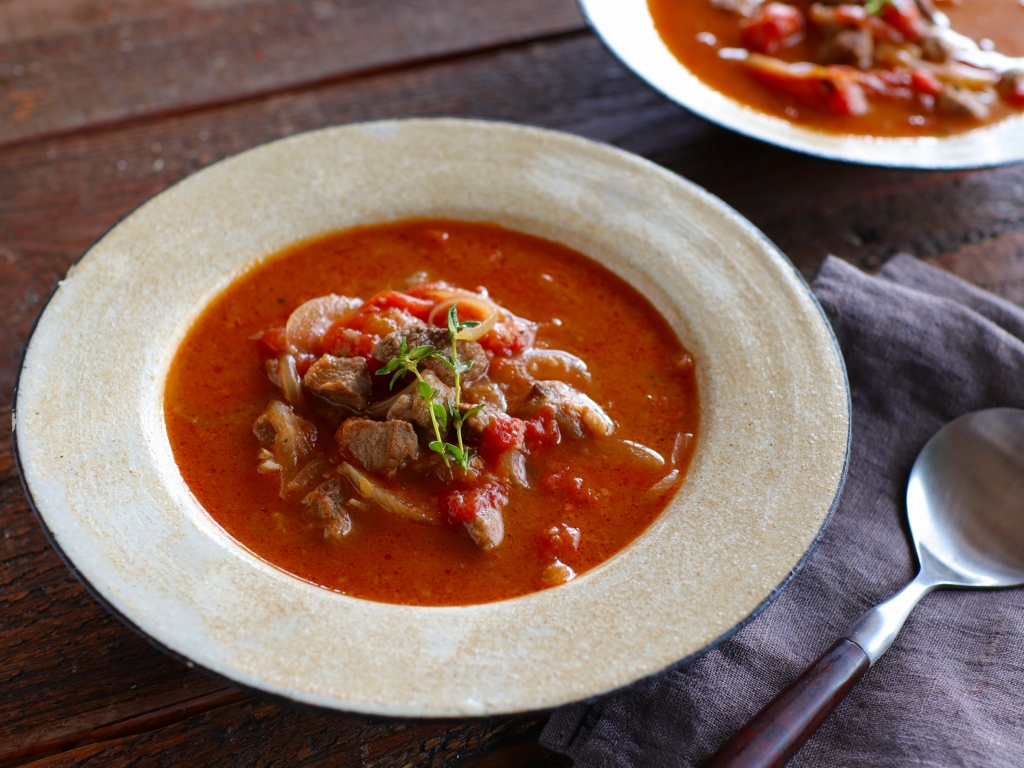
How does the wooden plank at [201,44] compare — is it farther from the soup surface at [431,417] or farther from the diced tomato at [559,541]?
the diced tomato at [559,541]

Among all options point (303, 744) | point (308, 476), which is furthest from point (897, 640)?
point (308, 476)

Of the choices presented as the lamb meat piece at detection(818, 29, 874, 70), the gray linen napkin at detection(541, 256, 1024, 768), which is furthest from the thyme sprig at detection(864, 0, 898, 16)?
the gray linen napkin at detection(541, 256, 1024, 768)

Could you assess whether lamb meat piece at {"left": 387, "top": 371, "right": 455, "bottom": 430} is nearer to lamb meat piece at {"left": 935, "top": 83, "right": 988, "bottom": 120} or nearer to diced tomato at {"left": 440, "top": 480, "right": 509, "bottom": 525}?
diced tomato at {"left": 440, "top": 480, "right": 509, "bottom": 525}

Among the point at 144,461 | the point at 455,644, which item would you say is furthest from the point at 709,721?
the point at 144,461

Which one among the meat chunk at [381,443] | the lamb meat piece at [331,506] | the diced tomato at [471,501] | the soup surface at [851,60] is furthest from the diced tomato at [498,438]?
the soup surface at [851,60]

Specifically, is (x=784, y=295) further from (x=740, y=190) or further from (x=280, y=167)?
(x=280, y=167)

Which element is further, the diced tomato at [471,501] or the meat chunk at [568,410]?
the meat chunk at [568,410]
